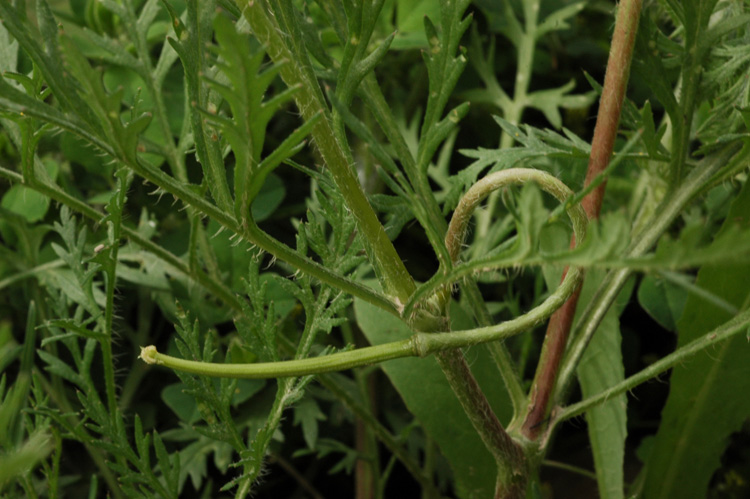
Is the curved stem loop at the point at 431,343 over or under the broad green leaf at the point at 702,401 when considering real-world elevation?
over

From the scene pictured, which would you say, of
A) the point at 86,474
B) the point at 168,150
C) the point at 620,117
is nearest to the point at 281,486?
the point at 86,474

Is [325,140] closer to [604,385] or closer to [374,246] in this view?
[374,246]

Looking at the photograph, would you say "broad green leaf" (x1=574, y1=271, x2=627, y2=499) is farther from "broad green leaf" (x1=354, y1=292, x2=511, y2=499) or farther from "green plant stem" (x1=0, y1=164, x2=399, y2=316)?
"green plant stem" (x1=0, y1=164, x2=399, y2=316)

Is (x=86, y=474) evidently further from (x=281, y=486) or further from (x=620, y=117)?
(x=620, y=117)

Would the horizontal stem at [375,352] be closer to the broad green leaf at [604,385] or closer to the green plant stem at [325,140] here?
the green plant stem at [325,140]

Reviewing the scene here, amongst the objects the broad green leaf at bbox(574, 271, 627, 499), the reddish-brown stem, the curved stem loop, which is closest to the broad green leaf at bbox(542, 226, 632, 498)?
the broad green leaf at bbox(574, 271, 627, 499)

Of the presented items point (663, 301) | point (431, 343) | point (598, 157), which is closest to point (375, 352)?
point (431, 343)

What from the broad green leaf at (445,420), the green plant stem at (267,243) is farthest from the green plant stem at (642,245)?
the green plant stem at (267,243)

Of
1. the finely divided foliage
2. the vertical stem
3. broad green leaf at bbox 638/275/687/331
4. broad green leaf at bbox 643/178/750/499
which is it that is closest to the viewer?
the finely divided foliage

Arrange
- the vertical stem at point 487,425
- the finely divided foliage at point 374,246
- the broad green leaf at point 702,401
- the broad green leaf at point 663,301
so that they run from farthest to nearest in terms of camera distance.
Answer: the broad green leaf at point 663,301 < the broad green leaf at point 702,401 < the vertical stem at point 487,425 < the finely divided foliage at point 374,246
